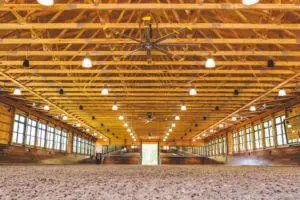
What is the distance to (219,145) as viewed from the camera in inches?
1527

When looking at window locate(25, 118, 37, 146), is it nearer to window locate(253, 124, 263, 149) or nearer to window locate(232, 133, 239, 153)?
window locate(253, 124, 263, 149)

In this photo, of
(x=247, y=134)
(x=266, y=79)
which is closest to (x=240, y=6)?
(x=266, y=79)

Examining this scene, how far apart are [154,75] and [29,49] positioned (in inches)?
232

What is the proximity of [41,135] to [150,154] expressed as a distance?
10837 millimetres

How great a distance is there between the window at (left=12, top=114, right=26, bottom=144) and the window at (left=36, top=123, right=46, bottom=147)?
2827 mm

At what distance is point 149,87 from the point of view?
15.5 metres

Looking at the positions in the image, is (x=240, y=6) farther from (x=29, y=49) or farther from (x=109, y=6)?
(x=29, y=49)

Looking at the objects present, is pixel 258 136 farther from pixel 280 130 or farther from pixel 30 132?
pixel 30 132

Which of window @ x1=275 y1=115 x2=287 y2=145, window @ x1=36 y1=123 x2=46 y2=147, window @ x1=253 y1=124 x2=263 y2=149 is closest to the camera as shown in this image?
window @ x1=275 y1=115 x2=287 y2=145

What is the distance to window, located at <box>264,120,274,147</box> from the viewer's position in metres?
22.1

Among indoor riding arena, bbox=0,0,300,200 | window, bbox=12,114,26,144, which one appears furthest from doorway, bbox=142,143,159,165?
window, bbox=12,114,26,144

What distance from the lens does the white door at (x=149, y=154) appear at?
29.0m

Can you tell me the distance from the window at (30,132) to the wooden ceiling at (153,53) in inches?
70.0

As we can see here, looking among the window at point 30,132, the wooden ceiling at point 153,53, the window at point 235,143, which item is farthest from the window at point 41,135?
the window at point 235,143
